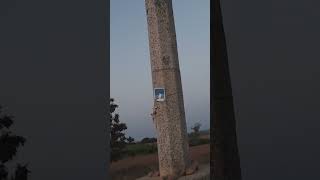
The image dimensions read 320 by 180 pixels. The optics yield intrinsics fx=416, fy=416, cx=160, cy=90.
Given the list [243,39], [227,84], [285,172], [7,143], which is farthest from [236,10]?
[7,143]

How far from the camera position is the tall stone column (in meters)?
6.79

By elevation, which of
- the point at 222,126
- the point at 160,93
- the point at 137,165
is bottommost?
the point at 137,165

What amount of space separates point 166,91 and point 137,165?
2.23 metres

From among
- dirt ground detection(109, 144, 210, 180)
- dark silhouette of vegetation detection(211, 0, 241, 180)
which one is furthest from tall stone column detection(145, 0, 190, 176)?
dark silhouette of vegetation detection(211, 0, 241, 180)

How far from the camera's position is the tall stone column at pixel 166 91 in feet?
22.3

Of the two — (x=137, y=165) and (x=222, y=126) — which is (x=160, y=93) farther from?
(x=222, y=126)

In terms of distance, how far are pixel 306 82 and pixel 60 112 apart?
195 cm

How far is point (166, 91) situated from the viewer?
22.4 ft

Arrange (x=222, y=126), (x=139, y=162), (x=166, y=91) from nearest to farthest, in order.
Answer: (x=222, y=126) → (x=166, y=91) → (x=139, y=162)

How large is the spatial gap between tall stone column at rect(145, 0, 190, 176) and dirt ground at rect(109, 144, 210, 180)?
824 millimetres

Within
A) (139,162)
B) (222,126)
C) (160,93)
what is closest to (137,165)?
(139,162)

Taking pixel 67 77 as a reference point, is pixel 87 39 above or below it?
above

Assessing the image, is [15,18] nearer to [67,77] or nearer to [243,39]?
[67,77]

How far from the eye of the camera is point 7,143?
2.33 meters
